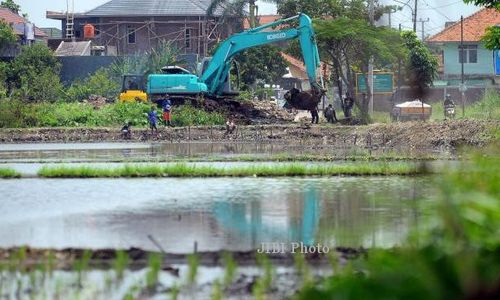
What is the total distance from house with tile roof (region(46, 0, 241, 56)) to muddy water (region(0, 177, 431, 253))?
2159 inches

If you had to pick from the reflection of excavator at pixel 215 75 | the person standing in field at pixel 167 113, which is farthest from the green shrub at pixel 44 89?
the person standing in field at pixel 167 113

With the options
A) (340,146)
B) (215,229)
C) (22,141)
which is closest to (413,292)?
(215,229)

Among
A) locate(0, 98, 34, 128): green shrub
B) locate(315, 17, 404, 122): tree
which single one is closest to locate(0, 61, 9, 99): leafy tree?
locate(0, 98, 34, 128): green shrub

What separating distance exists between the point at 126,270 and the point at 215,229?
3.34 metres

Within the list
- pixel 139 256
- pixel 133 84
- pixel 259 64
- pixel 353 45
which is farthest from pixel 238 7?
pixel 139 256

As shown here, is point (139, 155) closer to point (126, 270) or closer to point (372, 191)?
point (372, 191)

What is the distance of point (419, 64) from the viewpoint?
194 ft

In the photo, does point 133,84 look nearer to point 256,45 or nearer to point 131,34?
point 256,45

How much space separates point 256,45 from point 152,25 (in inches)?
1266

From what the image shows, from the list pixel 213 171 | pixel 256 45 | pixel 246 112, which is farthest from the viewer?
pixel 246 112

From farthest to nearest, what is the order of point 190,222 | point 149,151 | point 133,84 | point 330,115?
point 133,84
point 330,115
point 149,151
point 190,222

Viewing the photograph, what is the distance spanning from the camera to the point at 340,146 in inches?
1342

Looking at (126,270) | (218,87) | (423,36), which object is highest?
(423,36)

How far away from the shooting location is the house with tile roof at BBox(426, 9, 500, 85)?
6569 centimetres
